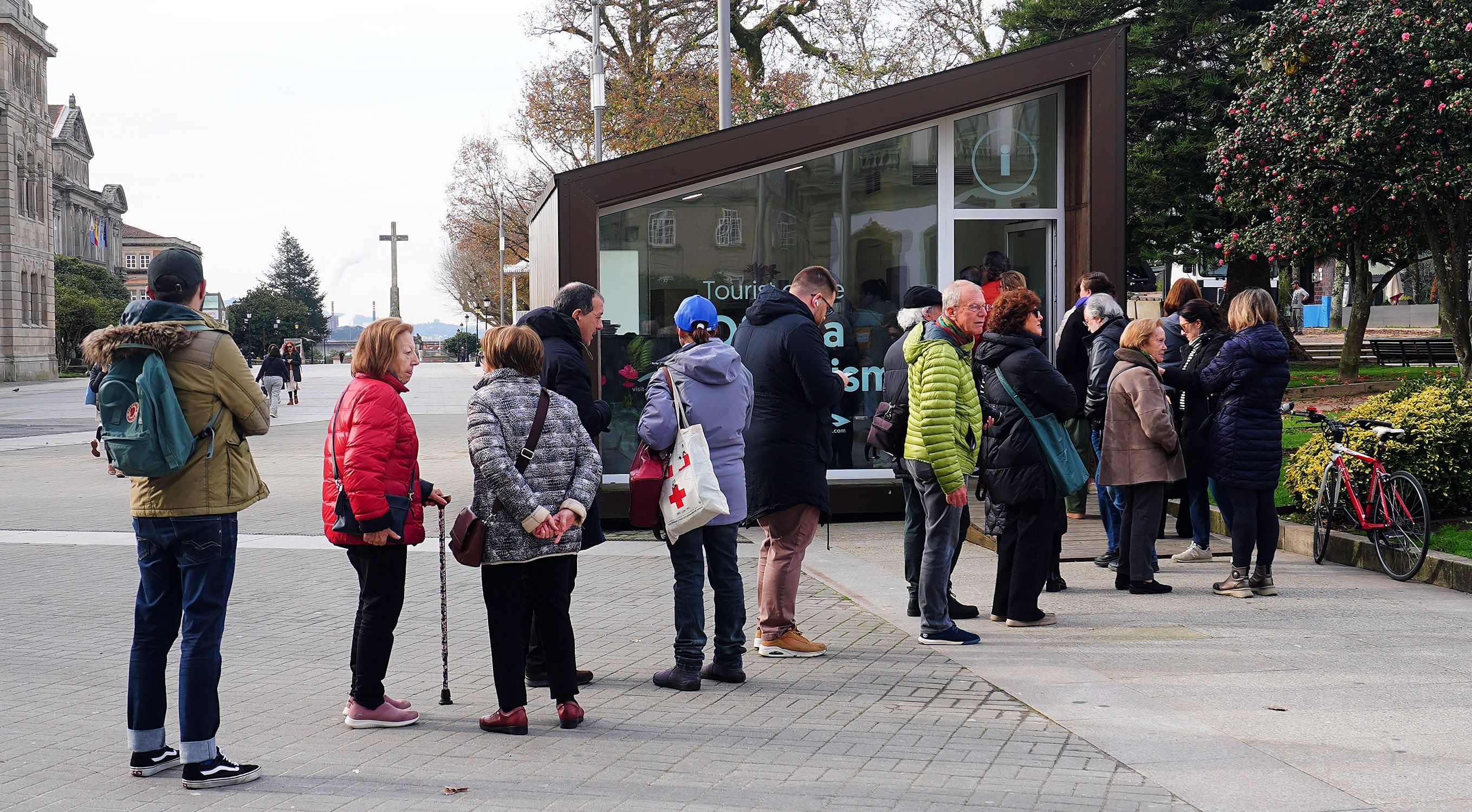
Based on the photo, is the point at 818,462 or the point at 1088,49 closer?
the point at 818,462

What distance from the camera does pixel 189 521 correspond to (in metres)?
4.34

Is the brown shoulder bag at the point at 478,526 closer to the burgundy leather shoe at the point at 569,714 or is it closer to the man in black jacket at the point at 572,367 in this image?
the man in black jacket at the point at 572,367

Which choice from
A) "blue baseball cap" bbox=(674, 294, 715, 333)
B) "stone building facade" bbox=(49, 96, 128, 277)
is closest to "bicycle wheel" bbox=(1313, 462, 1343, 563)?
"blue baseball cap" bbox=(674, 294, 715, 333)

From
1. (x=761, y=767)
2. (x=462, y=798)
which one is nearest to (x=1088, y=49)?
(x=761, y=767)

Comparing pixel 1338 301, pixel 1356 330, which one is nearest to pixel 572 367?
pixel 1356 330

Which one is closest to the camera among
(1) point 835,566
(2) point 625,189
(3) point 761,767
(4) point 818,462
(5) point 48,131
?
(3) point 761,767

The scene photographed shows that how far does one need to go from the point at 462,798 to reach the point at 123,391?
71.3 inches

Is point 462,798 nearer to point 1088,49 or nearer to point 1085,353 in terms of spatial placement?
point 1085,353

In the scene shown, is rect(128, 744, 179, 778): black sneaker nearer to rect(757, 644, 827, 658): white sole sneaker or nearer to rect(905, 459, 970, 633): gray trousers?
rect(757, 644, 827, 658): white sole sneaker

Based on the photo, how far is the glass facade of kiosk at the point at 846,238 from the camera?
10.7 meters

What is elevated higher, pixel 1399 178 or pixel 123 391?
pixel 1399 178

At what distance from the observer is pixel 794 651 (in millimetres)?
6234

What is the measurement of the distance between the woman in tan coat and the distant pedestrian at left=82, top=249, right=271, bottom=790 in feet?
16.7

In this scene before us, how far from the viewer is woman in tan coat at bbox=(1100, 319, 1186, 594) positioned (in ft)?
24.5
